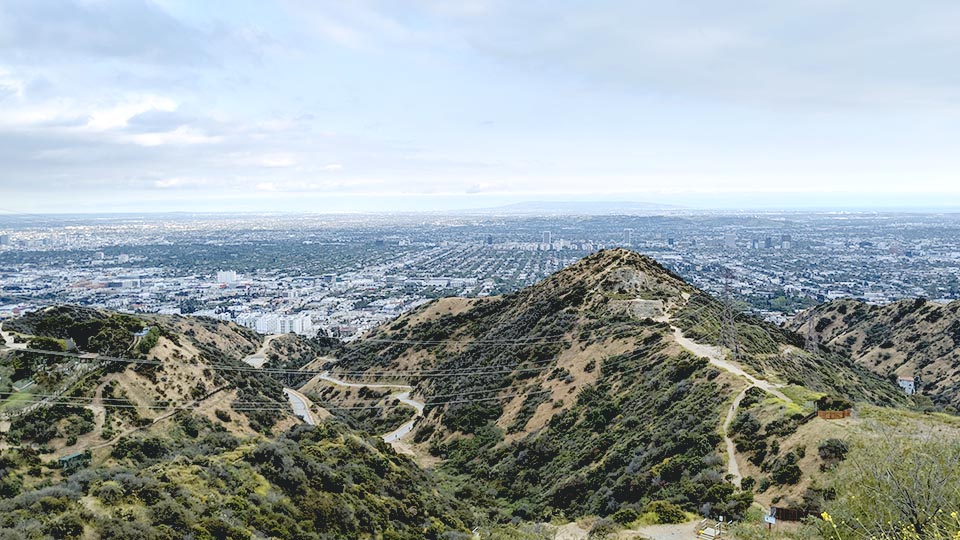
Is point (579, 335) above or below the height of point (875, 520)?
below

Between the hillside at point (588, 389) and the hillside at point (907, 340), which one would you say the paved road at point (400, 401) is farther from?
the hillside at point (907, 340)

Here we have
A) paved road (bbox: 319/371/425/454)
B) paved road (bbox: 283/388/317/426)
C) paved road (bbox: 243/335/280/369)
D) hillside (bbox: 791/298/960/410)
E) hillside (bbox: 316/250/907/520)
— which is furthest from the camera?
paved road (bbox: 243/335/280/369)

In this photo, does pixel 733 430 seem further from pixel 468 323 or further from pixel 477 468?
pixel 468 323

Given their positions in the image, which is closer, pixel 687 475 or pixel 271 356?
pixel 687 475

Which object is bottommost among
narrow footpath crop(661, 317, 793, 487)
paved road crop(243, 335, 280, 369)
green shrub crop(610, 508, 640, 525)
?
paved road crop(243, 335, 280, 369)

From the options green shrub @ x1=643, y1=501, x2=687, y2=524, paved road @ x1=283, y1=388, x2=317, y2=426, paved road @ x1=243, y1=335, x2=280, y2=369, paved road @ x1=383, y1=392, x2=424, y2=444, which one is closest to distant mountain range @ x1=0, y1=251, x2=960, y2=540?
Answer: green shrub @ x1=643, y1=501, x2=687, y2=524

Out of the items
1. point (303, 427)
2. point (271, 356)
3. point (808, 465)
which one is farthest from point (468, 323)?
point (808, 465)

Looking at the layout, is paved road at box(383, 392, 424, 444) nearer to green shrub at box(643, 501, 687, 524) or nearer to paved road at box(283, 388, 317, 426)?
paved road at box(283, 388, 317, 426)

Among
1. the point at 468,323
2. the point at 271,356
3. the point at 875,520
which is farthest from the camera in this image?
the point at 271,356
